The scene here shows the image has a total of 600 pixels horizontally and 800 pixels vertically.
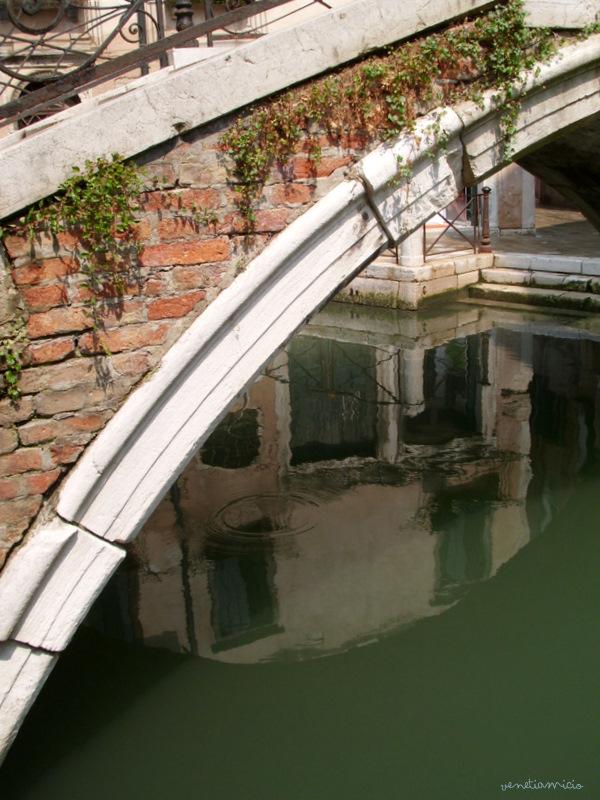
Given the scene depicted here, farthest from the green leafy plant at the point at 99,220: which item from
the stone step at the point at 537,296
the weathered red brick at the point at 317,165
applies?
the stone step at the point at 537,296

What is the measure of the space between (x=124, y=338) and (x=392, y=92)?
122 centimetres

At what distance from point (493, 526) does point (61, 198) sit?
3.50 metres

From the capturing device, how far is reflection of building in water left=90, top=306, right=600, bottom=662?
4.63 m

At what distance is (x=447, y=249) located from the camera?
11.1m

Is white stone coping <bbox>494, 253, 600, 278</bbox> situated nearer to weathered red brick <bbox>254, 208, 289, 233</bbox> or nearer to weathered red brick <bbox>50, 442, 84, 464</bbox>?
weathered red brick <bbox>254, 208, 289, 233</bbox>

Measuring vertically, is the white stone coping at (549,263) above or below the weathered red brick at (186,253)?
below

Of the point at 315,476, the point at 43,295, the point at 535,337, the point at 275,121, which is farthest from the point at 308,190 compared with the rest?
the point at 535,337

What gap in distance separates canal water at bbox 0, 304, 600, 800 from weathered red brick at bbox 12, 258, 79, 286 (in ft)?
6.35

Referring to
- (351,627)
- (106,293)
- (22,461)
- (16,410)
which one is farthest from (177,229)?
(351,627)

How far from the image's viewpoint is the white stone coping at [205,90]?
2.67 meters

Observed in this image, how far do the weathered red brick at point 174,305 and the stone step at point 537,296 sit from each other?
7.43m

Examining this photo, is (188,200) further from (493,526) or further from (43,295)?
(493,526)

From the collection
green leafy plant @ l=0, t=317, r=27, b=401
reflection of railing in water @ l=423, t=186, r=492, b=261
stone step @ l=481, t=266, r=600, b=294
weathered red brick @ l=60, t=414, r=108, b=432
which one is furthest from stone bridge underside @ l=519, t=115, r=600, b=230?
reflection of railing in water @ l=423, t=186, r=492, b=261

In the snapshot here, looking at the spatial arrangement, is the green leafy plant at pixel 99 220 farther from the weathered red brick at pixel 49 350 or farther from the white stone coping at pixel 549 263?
the white stone coping at pixel 549 263
